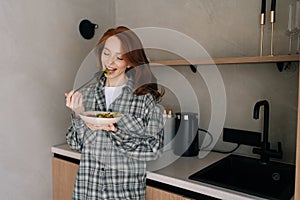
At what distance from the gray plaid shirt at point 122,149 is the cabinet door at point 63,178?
28 centimetres

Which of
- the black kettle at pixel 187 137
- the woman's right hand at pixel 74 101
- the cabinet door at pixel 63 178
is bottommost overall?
the cabinet door at pixel 63 178

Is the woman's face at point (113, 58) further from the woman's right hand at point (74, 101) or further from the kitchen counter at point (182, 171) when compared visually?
the kitchen counter at point (182, 171)

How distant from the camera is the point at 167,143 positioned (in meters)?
1.51

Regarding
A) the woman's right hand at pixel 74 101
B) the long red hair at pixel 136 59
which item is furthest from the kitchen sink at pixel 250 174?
the woman's right hand at pixel 74 101

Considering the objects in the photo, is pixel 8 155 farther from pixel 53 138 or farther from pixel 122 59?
pixel 122 59

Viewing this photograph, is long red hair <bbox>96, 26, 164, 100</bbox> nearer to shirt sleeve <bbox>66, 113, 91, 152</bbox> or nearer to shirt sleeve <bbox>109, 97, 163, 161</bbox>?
shirt sleeve <bbox>109, 97, 163, 161</bbox>

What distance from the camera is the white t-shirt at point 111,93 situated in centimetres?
125

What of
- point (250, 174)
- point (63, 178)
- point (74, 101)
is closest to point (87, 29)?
point (74, 101)

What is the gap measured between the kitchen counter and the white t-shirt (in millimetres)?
342

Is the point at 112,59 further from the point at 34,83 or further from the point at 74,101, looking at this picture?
the point at 34,83

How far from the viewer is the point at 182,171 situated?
4.03ft

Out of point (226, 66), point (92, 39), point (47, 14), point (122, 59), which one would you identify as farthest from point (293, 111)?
point (47, 14)

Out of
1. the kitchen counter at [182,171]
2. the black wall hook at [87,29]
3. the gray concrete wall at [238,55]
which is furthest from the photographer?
the black wall hook at [87,29]

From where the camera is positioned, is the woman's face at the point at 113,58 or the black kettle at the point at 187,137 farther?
the black kettle at the point at 187,137
